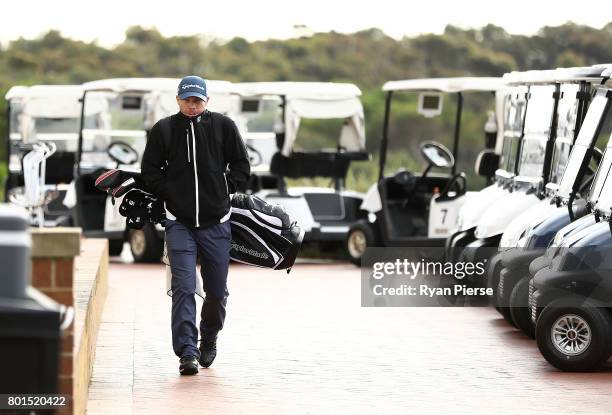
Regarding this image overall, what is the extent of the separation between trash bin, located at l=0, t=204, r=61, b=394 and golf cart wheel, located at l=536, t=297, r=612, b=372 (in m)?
5.55

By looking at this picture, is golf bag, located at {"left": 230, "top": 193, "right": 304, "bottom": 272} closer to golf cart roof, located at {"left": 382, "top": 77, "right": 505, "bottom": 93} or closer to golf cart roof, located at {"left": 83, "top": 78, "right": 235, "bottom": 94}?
golf cart roof, located at {"left": 382, "top": 77, "right": 505, "bottom": 93}

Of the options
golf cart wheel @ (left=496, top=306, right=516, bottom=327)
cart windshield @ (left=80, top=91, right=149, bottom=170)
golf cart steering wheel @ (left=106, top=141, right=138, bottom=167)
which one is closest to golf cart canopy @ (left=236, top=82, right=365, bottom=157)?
cart windshield @ (left=80, top=91, right=149, bottom=170)

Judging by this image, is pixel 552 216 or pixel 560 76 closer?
pixel 552 216

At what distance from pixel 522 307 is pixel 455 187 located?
21.3 feet

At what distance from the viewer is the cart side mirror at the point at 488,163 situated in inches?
656

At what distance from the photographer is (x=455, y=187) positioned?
17812mm

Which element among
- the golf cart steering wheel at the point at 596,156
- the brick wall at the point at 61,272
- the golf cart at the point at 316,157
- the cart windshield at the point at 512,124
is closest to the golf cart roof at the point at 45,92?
the golf cart at the point at 316,157

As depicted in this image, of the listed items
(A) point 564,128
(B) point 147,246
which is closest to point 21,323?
(A) point 564,128

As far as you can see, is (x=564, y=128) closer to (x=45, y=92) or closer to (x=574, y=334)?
(x=574, y=334)

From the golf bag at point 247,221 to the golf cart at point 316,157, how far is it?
9586mm

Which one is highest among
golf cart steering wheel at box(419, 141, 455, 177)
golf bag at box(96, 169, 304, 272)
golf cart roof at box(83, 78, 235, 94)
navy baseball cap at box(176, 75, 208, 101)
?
navy baseball cap at box(176, 75, 208, 101)

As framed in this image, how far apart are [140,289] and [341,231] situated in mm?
4619

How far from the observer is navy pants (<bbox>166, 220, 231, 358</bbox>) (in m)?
9.35

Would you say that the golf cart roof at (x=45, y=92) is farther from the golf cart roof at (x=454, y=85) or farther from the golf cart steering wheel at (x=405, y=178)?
the golf cart steering wheel at (x=405, y=178)
